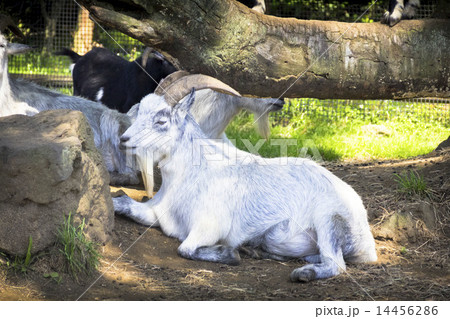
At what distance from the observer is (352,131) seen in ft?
25.5

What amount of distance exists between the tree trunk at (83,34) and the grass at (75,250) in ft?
23.0

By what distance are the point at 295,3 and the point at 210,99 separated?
455cm

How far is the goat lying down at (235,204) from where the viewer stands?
3812mm

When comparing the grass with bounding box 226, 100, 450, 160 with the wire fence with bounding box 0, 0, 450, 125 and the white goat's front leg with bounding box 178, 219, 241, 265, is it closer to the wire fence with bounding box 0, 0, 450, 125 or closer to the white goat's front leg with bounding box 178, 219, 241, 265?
the wire fence with bounding box 0, 0, 450, 125

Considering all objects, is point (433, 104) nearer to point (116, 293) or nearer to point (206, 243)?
point (206, 243)

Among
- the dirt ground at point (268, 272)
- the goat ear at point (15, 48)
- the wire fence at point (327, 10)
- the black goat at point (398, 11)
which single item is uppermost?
the wire fence at point (327, 10)

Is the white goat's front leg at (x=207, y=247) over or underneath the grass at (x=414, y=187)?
underneath

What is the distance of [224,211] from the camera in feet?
12.8

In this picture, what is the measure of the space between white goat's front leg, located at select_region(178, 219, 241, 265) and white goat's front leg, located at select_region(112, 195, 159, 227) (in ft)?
1.28

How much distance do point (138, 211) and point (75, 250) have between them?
85 cm

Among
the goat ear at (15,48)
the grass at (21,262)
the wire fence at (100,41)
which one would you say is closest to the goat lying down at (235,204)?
the grass at (21,262)

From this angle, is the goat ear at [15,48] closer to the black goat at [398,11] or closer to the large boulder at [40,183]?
the large boulder at [40,183]

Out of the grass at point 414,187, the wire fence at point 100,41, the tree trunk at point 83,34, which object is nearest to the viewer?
the grass at point 414,187

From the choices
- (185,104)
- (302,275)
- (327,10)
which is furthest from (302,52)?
(327,10)
